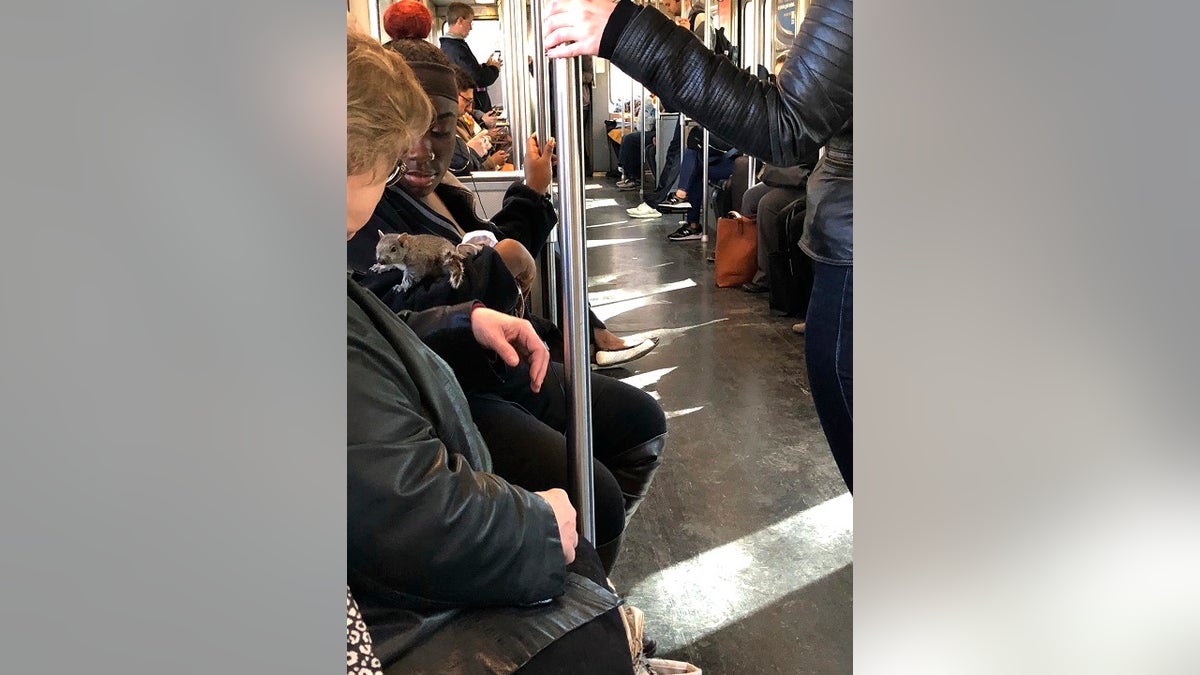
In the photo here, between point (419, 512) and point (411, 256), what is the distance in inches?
36.2

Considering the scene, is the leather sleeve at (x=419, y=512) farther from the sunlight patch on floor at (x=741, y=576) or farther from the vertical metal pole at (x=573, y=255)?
the sunlight patch on floor at (x=741, y=576)

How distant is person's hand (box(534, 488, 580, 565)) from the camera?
1.07 m

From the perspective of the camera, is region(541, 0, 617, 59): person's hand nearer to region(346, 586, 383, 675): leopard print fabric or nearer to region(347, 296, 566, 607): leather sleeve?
region(347, 296, 566, 607): leather sleeve

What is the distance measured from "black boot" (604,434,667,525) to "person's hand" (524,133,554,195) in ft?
3.22

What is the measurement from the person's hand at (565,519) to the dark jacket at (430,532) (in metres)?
0.04
